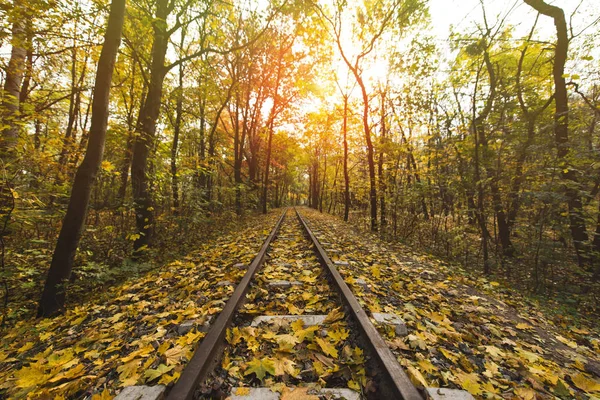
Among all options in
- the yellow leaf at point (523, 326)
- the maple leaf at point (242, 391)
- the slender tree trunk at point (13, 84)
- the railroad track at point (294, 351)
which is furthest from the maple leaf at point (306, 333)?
the slender tree trunk at point (13, 84)

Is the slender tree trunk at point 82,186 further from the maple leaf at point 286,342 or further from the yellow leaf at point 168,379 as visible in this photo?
the maple leaf at point 286,342

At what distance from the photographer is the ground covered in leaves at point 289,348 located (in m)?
1.76

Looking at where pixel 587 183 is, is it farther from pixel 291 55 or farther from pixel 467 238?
pixel 291 55

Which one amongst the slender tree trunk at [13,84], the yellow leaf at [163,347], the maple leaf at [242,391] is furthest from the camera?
the slender tree trunk at [13,84]

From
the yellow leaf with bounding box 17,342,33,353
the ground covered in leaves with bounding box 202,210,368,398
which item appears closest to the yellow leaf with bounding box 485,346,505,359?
the ground covered in leaves with bounding box 202,210,368,398

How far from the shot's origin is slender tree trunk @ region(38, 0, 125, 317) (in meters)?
3.30

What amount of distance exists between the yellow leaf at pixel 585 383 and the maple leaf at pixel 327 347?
204cm

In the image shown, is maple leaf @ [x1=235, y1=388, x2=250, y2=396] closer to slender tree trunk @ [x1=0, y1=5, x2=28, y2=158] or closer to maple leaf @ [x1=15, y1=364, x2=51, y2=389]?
maple leaf @ [x1=15, y1=364, x2=51, y2=389]

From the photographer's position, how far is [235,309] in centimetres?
260

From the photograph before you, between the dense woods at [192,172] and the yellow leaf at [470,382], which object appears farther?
the dense woods at [192,172]

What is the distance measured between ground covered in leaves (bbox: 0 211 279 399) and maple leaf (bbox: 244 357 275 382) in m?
0.53

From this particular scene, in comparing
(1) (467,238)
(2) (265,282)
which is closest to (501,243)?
(1) (467,238)

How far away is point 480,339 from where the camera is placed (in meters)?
2.47

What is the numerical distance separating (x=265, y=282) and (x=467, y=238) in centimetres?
664
